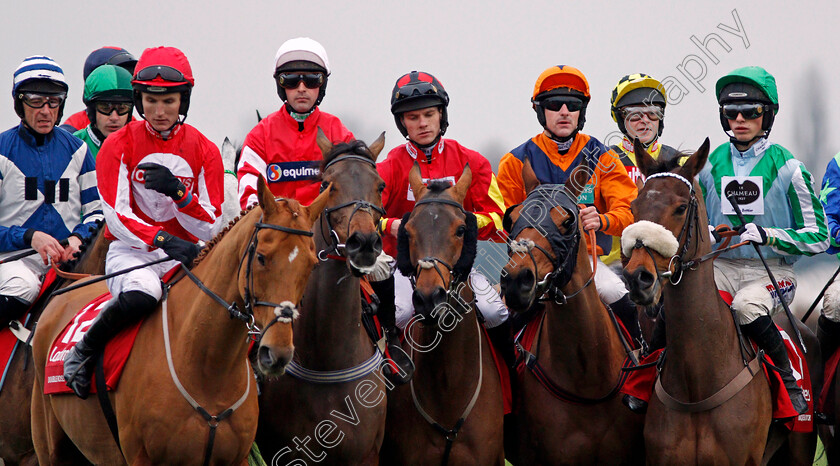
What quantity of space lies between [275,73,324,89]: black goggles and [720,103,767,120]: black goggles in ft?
9.39

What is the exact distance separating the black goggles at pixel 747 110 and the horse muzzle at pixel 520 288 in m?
2.32

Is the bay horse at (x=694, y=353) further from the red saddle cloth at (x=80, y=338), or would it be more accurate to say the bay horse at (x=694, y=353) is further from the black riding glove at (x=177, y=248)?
the red saddle cloth at (x=80, y=338)

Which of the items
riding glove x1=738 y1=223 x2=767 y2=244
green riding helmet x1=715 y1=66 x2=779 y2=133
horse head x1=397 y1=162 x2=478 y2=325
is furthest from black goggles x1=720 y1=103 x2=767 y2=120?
horse head x1=397 y1=162 x2=478 y2=325

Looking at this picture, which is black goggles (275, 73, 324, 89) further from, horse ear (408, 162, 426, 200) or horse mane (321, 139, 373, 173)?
horse ear (408, 162, 426, 200)

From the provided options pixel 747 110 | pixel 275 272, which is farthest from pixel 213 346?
pixel 747 110

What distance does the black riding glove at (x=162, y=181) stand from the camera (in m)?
Answer: 5.56

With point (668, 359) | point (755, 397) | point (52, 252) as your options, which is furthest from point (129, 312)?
point (755, 397)

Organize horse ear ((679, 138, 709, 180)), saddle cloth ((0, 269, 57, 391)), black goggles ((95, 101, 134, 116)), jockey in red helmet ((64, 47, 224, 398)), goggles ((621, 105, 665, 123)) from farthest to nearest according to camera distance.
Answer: goggles ((621, 105, 665, 123)) → black goggles ((95, 101, 134, 116)) → saddle cloth ((0, 269, 57, 391)) → jockey in red helmet ((64, 47, 224, 398)) → horse ear ((679, 138, 709, 180))

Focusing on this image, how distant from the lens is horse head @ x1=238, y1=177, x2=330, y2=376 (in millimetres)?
4316

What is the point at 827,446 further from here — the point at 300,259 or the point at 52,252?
the point at 52,252

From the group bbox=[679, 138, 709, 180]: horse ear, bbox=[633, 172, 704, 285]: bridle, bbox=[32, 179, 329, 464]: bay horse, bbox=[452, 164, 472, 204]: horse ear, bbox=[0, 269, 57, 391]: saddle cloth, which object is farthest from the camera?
bbox=[0, 269, 57, 391]: saddle cloth

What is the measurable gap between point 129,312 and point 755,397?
364cm

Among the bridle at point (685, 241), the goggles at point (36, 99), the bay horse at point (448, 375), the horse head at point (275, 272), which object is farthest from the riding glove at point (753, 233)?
the goggles at point (36, 99)

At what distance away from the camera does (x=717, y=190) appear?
256 inches
